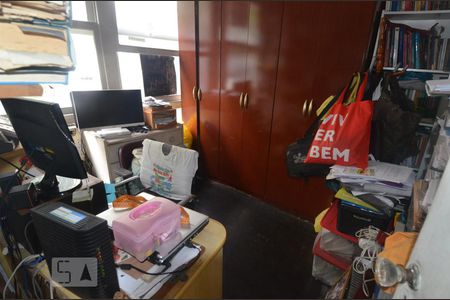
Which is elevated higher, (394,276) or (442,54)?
(442,54)

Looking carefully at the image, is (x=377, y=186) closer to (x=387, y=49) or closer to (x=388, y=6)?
(x=387, y=49)

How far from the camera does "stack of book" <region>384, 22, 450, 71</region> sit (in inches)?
48.4

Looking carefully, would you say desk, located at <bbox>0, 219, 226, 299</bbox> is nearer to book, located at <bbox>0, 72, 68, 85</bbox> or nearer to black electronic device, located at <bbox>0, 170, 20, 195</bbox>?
black electronic device, located at <bbox>0, 170, 20, 195</bbox>

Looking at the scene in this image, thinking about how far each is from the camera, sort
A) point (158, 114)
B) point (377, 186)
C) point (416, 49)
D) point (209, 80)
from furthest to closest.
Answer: point (209, 80)
point (158, 114)
point (416, 49)
point (377, 186)

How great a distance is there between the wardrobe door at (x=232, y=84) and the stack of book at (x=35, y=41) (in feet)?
6.32

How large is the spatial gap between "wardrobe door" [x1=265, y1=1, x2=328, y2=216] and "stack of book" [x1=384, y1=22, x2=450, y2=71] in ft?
1.57

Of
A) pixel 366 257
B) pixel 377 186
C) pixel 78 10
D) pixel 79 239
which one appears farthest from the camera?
pixel 377 186

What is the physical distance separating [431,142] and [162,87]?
7.51ft

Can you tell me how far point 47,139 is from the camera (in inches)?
27.9

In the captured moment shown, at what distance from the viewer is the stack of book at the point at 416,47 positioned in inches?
48.4

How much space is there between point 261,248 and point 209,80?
169cm

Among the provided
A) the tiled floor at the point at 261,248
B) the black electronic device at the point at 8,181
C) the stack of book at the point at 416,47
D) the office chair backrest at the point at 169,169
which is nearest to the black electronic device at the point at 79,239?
the black electronic device at the point at 8,181

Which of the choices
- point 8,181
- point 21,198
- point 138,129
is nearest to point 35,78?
point 21,198

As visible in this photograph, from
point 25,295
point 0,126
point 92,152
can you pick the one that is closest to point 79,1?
point 25,295
